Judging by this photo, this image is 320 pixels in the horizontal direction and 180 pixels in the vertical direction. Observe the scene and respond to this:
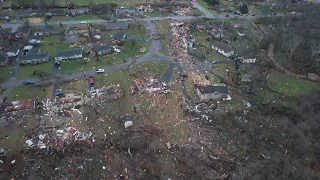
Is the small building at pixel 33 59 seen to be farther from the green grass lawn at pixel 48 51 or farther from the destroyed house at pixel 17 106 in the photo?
the destroyed house at pixel 17 106

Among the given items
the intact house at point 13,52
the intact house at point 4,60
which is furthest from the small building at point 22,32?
the intact house at point 4,60

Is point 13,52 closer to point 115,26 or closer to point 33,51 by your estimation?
point 33,51

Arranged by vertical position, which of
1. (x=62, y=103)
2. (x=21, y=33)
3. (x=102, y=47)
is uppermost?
(x=21, y=33)

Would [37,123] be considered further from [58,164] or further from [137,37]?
[137,37]

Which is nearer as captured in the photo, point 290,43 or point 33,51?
point 290,43

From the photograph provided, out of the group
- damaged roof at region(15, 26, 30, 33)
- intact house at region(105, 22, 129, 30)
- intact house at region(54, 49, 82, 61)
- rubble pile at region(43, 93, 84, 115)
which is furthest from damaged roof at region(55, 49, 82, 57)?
damaged roof at region(15, 26, 30, 33)

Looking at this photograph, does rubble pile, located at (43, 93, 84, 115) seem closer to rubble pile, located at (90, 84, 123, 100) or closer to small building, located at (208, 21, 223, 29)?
rubble pile, located at (90, 84, 123, 100)

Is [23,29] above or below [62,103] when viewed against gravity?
above

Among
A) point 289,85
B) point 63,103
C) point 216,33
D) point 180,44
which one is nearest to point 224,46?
point 216,33

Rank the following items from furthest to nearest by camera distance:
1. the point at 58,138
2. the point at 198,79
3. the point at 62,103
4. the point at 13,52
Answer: the point at 13,52 → the point at 198,79 → the point at 62,103 → the point at 58,138
